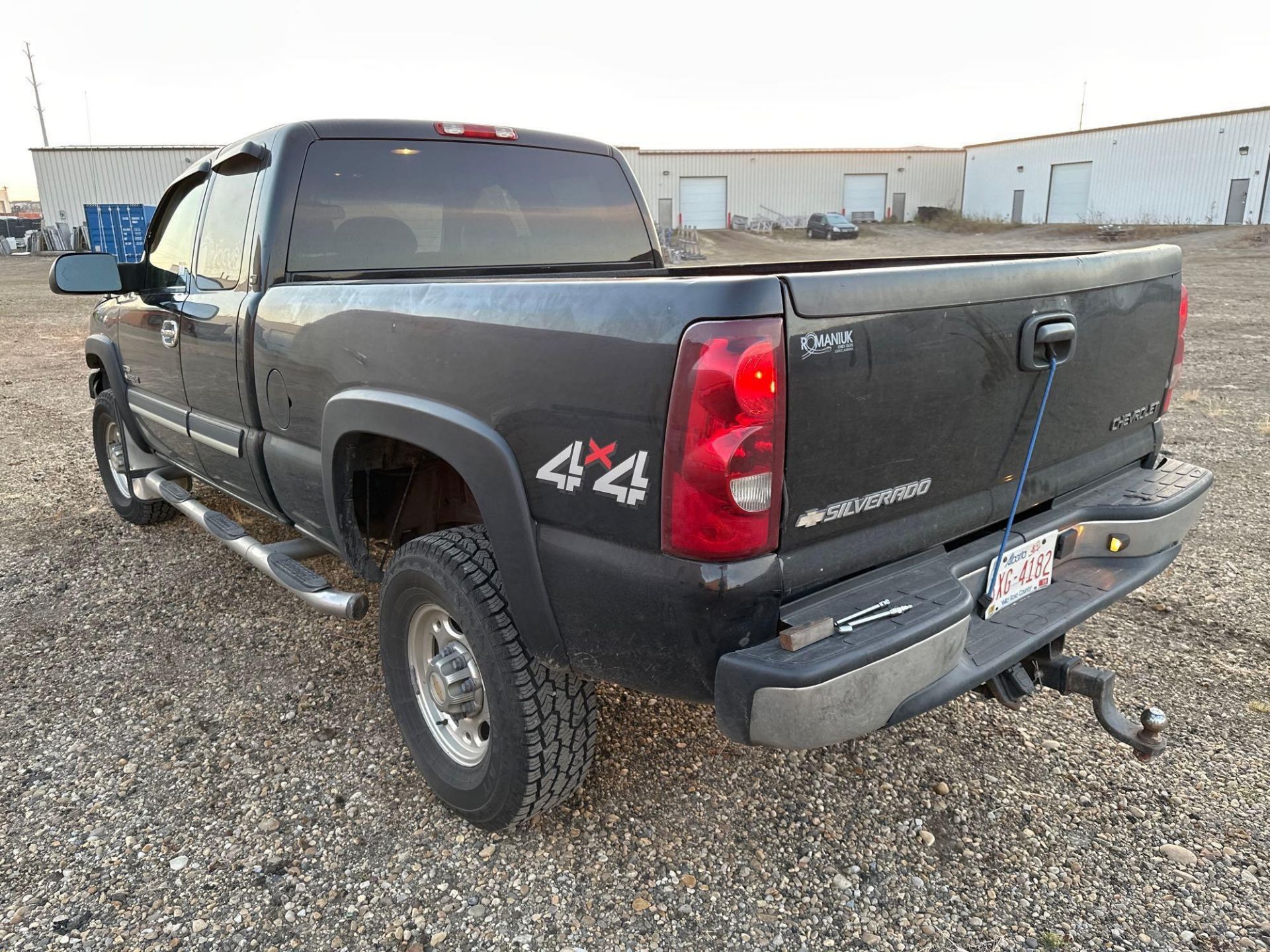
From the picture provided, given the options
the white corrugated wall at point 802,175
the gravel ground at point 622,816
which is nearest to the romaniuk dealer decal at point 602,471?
the gravel ground at point 622,816

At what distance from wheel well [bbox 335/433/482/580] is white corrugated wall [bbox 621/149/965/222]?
149 ft

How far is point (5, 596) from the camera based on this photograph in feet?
14.2

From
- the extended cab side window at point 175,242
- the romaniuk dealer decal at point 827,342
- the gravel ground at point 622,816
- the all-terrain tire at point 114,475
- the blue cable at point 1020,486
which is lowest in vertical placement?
the gravel ground at point 622,816

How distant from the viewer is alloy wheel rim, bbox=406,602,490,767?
254cm

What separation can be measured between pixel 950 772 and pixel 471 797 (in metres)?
1.52

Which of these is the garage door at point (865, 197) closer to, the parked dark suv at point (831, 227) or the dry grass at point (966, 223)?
the dry grass at point (966, 223)

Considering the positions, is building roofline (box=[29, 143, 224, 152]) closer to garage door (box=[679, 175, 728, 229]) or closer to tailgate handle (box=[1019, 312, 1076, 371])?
garage door (box=[679, 175, 728, 229])

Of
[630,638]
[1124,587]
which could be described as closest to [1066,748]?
[1124,587]

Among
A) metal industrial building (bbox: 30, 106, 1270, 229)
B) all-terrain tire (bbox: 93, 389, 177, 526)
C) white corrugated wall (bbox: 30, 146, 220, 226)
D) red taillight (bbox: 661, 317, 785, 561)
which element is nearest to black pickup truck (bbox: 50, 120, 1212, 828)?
red taillight (bbox: 661, 317, 785, 561)

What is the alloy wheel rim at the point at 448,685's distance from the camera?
254cm

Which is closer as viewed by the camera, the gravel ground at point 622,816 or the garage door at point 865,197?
the gravel ground at point 622,816

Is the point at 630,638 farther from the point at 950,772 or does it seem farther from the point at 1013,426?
the point at 950,772

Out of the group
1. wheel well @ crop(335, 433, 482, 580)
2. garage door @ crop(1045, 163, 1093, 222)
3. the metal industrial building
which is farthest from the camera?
garage door @ crop(1045, 163, 1093, 222)

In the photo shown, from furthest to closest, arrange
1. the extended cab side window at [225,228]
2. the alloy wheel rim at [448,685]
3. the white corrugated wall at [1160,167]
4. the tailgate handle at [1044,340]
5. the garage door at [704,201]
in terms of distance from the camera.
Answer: the garage door at [704,201]
the white corrugated wall at [1160,167]
the extended cab side window at [225,228]
the alloy wheel rim at [448,685]
the tailgate handle at [1044,340]
